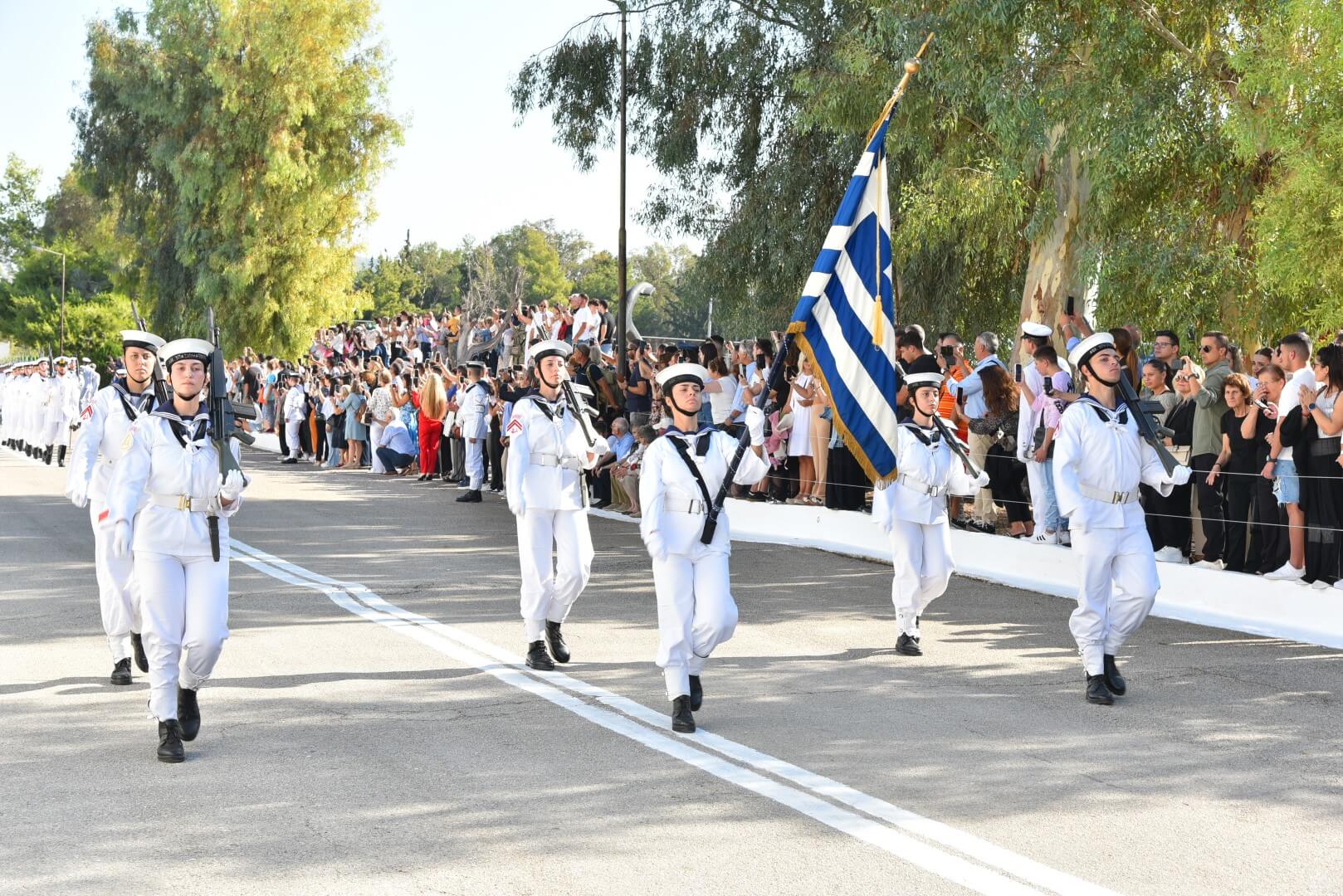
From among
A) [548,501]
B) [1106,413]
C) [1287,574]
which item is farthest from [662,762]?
[1287,574]

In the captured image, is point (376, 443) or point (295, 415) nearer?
point (376, 443)

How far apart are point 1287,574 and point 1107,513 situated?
11.6 feet

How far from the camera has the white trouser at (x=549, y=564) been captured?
10.5m

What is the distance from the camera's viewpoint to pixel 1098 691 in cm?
930

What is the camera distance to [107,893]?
5664 millimetres

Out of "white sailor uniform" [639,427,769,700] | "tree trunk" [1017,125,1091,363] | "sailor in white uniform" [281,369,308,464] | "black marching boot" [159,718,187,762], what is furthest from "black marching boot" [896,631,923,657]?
"sailor in white uniform" [281,369,308,464]

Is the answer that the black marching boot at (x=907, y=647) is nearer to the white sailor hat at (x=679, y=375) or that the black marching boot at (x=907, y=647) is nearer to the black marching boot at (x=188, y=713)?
the white sailor hat at (x=679, y=375)

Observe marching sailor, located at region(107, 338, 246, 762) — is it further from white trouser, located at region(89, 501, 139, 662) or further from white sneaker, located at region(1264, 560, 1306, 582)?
white sneaker, located at region(1264, 560, 1306, 582)

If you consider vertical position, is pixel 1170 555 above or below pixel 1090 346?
below

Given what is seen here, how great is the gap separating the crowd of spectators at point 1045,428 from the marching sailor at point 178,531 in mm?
2308

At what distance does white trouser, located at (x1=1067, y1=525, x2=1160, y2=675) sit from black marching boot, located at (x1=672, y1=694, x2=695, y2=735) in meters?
2.55

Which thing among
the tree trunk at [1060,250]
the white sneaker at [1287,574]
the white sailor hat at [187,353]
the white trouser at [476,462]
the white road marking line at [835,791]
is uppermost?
the tree trunk at [1060,250]

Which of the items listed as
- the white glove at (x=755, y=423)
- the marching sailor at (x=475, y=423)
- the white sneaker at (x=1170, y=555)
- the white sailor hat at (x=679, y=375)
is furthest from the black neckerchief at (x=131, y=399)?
the marching sailor at (x=475, y=423)

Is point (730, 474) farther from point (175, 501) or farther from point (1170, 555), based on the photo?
point (1170, 555)
